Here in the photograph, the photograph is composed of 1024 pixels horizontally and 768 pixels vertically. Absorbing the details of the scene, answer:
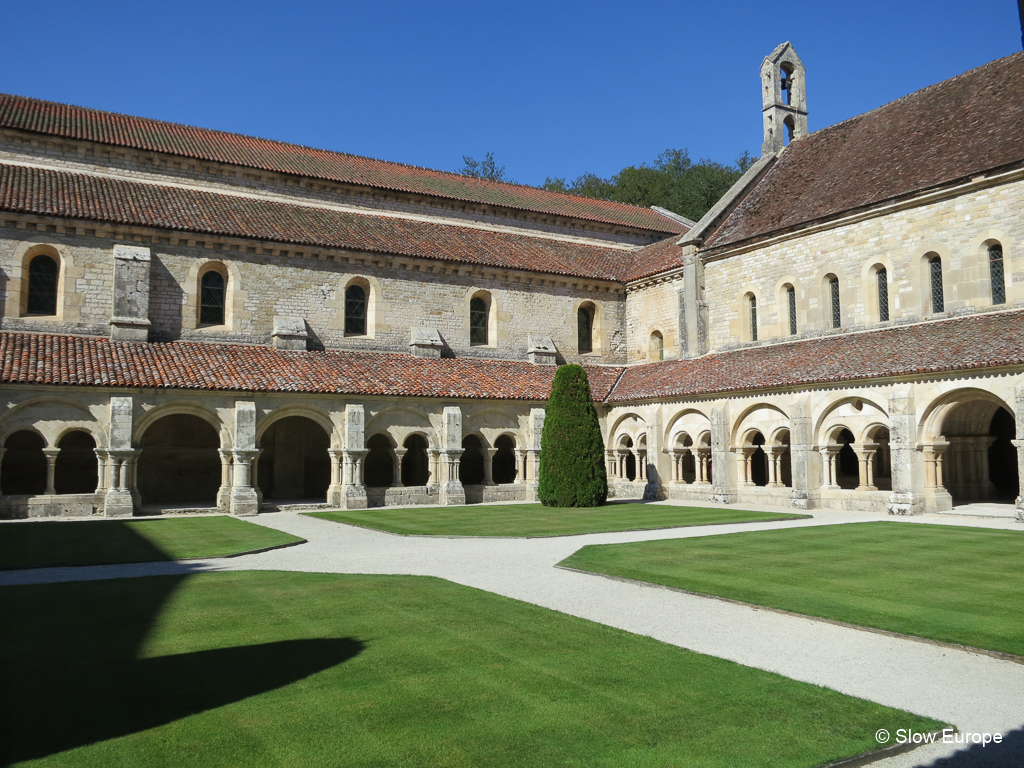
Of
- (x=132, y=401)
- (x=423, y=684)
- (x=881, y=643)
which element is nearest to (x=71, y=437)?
(x=132, y=401)

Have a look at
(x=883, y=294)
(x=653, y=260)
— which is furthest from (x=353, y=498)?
(x=883, y=294)

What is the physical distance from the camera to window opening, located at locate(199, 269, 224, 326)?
85.1 feet

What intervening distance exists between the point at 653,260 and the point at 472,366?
31.0 feet

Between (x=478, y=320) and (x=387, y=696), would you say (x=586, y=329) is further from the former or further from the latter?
(x=387, y=696)

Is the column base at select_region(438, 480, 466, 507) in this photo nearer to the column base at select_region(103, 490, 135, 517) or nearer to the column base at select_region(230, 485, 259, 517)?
the column base at select_region(230, 485, 259, 517)

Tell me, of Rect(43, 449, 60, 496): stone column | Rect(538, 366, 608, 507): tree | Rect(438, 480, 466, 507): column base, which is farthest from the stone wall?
Rect(43, 449, 60, 496): stone column

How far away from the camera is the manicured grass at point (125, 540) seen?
13.1 metres

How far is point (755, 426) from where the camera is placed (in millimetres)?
24438

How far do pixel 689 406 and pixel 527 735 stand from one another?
2199cm

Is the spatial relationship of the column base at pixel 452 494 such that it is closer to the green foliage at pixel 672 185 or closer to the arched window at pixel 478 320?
the arched window at pixel 478 320

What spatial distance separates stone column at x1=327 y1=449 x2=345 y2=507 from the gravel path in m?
8.22

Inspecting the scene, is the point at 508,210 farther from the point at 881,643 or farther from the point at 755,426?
the point at 881,643

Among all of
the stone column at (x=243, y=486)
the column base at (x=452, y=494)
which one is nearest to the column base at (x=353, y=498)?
the stone column at (x=243, y=486)

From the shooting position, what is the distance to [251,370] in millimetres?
24000
